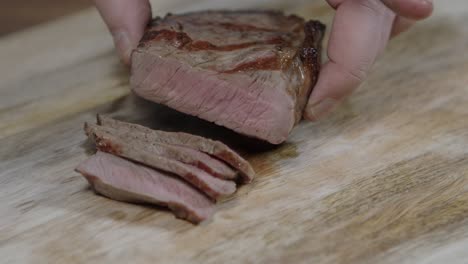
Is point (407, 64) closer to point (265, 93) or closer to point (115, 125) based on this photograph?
point (265, 93)

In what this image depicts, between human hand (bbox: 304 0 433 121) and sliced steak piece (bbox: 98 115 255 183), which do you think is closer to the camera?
sliced steak piece (bbox: 98 115 255 183)

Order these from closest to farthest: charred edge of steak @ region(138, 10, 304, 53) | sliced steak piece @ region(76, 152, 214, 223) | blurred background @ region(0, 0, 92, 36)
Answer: sliced steak piece @ region(76, 152, 214, 223)
charred edge of steak @ region(138, 10, 304, 53)
blurred background @ region(0, 0, 92, 36)

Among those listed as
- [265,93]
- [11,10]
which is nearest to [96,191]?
[265,93]

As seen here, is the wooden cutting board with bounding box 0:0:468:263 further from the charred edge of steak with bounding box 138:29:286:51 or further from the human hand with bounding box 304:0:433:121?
the charred edge of steak with bounding box 138:29:286:51

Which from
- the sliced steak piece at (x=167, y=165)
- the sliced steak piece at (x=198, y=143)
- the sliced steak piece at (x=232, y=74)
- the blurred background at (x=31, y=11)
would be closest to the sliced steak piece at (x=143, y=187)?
the sliced steak piece at (x=167, y=165)

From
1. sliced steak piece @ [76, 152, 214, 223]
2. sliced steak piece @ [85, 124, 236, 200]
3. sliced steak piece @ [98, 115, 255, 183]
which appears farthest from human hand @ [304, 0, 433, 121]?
sliced steak piece @ [76, 152, 214, 223]

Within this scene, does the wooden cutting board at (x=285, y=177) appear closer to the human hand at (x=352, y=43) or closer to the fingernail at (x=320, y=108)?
the fingernail at (x=320, y=108)
